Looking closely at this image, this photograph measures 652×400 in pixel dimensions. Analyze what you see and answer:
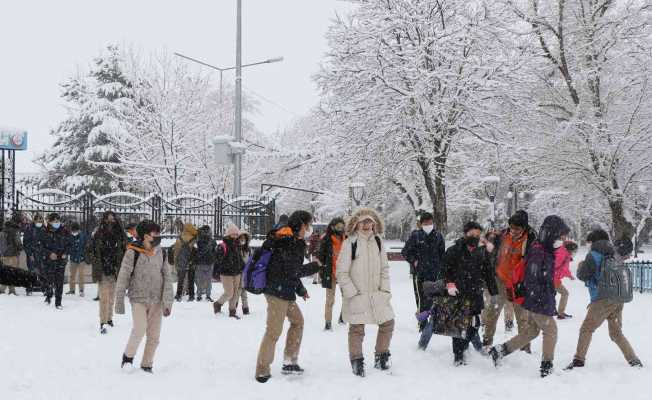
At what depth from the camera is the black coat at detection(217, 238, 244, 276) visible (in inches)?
453

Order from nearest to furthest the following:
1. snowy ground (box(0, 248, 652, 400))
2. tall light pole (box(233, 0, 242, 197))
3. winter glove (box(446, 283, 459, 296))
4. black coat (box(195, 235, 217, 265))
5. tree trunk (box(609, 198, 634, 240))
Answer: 1. snowy ground (box(0, 248, 652, 400))
2. winter glove (box(446, 283, 459, 296))
3. black coat (box(195, 235, 217, 265))
4. tall light pole (box(233, 0, 242, 197))
5. tree trunk (box(609, 198, 634, 240))

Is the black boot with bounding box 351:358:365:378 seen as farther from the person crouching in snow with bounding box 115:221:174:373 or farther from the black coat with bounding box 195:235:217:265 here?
the black coat with bounding box 195:235:217:265

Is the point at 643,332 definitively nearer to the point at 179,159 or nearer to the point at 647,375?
the point at 647,375

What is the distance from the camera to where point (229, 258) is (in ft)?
38.1

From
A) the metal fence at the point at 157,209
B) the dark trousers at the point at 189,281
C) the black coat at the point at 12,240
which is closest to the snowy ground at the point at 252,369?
the dark trousers at the point at 189,281

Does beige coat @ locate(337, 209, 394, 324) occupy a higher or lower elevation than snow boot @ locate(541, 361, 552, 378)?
higher

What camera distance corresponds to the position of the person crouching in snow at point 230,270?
11445mm

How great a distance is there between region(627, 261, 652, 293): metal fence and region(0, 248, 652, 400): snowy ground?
7348mm

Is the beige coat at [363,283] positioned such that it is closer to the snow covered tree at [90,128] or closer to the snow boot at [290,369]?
the snow boot at [290,369]

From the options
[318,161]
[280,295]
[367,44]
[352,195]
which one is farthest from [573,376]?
[318,161]

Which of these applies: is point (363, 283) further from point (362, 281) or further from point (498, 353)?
point (498, 353)

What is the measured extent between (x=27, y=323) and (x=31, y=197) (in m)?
6.52

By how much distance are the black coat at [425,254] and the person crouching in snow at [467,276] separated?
1.22m

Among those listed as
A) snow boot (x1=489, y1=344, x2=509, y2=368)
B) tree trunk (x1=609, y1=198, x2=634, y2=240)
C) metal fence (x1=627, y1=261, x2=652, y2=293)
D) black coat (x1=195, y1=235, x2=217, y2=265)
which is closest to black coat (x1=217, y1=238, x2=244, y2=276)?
black coat (x1=195, y1=235, x2=217, y2=265)
